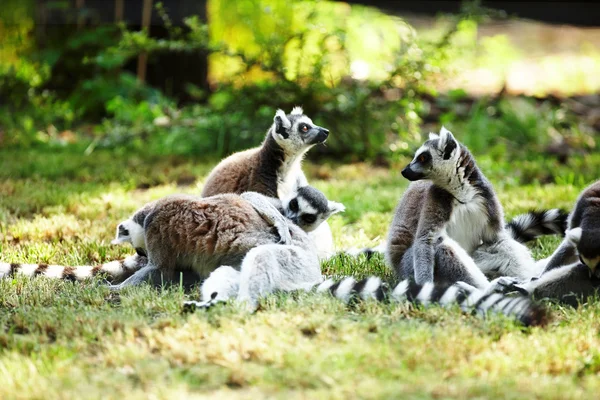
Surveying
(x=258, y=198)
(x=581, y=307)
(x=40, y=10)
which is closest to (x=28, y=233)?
(x=258, y=198)

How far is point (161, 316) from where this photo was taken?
3.70m

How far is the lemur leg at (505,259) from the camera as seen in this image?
14.8 feet

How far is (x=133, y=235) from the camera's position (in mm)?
4602

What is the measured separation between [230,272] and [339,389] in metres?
1.40

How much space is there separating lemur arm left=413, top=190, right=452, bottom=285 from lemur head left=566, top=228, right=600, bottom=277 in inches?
29.3

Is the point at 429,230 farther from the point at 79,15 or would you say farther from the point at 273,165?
the point at 79,15

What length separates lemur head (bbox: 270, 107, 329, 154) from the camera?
5695mm

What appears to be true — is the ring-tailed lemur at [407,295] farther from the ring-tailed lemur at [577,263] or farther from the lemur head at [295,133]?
the lemur head at [295,133]

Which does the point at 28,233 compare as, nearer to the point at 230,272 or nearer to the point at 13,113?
the point at 230,272

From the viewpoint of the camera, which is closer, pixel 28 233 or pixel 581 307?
pixel 581 307

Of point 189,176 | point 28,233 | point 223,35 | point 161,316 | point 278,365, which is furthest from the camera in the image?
point 223,35

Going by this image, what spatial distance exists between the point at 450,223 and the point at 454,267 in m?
0.35

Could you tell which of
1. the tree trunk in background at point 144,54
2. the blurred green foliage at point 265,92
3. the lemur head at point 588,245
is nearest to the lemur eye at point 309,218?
the lemur head at point 588,245

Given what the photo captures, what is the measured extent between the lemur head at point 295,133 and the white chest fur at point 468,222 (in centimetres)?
162
